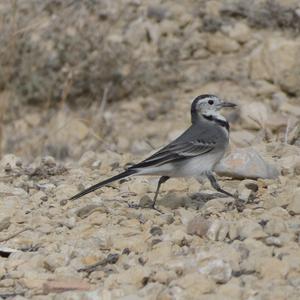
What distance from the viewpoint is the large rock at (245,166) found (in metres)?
7.10

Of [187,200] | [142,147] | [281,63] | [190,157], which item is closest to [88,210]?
[187,200]

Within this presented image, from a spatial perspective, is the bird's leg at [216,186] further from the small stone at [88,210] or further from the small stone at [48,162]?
the small stone at [48,162]

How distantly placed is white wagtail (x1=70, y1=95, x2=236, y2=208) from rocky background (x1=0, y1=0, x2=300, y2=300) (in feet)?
0.61

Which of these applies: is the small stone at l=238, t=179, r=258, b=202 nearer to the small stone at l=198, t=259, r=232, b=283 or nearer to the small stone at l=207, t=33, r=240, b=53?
the small stone at l=198, t=259, r=232, b=283

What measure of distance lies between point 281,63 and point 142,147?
203 centimetres

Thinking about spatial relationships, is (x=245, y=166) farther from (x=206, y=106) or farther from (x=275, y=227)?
(x=275, y=227)

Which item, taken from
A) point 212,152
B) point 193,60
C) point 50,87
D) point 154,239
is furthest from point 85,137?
point 154,239

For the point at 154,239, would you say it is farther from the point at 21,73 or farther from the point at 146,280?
the point at 21,73

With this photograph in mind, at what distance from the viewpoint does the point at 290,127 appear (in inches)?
340

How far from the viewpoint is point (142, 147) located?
9906 mm

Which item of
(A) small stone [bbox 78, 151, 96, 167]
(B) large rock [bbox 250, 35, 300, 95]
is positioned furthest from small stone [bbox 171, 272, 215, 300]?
(B) large rock [bbox 250, 35, 300, 95]

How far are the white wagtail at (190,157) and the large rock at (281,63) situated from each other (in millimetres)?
3710

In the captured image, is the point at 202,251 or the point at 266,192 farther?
the point at 266,192

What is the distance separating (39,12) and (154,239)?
648 cm
